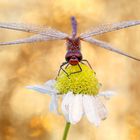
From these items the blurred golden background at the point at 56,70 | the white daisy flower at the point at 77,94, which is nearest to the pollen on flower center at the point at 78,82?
the white daisy flower at the point at 77,94

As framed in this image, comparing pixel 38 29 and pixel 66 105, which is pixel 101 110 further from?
pixel 38 29

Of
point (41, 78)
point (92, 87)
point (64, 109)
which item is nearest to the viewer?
point (64, 109)

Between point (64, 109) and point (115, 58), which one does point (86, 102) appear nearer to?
point (64, 109)

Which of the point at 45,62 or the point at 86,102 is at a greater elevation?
the point at 86,102

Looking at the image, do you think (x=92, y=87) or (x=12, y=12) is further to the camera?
(x=12, y=12)

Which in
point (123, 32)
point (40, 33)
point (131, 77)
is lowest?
point (131, 77)

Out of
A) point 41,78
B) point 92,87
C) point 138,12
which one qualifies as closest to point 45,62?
point 41,78

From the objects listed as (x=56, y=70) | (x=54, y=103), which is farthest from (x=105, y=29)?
(x=56, y=70)

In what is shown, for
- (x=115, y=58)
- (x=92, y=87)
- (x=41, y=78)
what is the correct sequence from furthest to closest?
(x=115, y=58), (x=41, y=78), (x=92, y=87)
